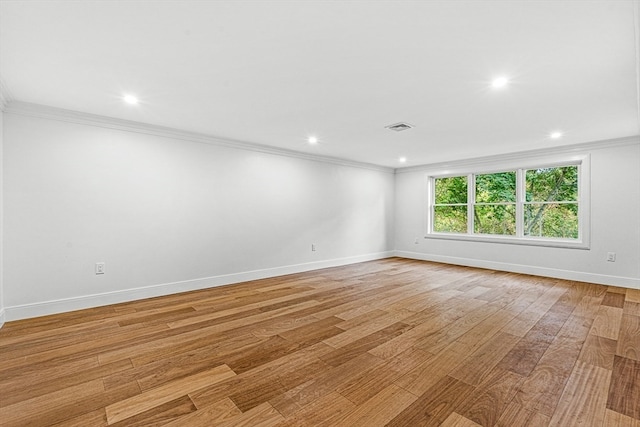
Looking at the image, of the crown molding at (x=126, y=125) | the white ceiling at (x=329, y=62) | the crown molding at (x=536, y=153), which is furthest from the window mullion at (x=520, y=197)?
the crown molding at (x=126, y=125)

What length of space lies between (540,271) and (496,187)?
173 centimetres

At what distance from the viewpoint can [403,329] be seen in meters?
2.66

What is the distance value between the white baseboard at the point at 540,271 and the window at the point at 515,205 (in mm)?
450

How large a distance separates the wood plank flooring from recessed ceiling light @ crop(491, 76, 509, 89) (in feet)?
7.28

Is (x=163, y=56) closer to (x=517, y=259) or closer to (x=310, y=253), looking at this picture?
(x=310, y=253)

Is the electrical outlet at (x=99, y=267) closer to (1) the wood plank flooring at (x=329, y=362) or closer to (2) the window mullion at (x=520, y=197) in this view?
(1) the wood plank flooring at (x=329, y=362)

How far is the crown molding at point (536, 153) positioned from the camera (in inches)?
168

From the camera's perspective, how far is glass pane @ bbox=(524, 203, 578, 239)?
4820 millimetres

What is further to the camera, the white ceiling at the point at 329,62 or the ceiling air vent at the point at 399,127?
the ceiling air vent at the point at 399,127

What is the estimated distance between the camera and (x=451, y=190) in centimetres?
638

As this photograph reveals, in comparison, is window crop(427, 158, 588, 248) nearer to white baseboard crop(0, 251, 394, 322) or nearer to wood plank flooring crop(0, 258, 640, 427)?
wood plank flooring crop(0, 258, 640, 427)

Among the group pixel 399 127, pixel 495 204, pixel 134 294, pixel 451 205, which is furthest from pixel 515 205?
pixel 134 294

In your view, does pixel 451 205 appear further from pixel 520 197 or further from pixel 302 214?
pixel 302 214

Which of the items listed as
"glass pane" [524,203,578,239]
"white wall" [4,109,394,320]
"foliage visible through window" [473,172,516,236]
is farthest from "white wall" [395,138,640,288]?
"white wall" [4,109,394,320]
